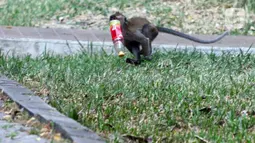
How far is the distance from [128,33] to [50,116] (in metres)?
2.78

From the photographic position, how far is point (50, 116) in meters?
4.73

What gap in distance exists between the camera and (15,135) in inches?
A: 177

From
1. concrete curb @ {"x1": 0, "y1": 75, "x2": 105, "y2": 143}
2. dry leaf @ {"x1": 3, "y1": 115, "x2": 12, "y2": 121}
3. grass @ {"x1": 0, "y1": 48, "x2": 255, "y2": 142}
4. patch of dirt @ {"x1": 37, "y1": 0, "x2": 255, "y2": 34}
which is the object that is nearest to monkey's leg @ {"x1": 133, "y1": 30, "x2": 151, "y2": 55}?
grass @ {"x1": 0, "y1": 48, "x2": 255, "y2": 142}

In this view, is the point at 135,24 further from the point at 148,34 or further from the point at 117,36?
the point at 117,36

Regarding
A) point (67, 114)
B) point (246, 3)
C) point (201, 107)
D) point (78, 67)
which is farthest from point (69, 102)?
point (246, 3)

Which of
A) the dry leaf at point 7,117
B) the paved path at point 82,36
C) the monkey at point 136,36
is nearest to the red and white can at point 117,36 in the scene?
the monkey at point 136,36

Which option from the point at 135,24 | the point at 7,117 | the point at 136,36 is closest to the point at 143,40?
the point at 136,36

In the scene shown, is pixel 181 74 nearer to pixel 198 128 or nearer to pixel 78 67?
pixel 78 67

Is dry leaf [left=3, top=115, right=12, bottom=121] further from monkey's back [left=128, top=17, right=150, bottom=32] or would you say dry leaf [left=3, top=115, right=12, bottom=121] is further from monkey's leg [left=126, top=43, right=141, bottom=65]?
monkey's back [left=128, top=17, right=150, bottom=32]

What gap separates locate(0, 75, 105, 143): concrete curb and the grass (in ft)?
0.46

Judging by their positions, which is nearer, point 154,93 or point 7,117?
point 7,117

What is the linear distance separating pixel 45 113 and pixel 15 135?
38cm

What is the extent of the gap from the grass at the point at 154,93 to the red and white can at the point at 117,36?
0.15 meters

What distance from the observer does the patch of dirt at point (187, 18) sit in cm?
1090
